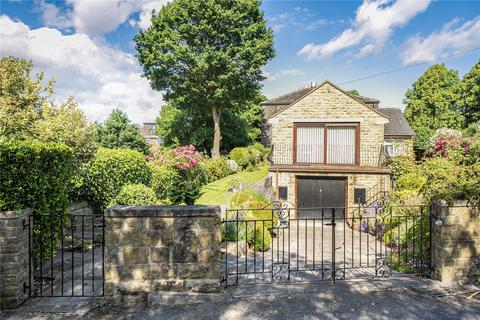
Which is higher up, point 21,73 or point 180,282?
point 21,73

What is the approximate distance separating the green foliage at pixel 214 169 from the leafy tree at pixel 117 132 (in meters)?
8.98

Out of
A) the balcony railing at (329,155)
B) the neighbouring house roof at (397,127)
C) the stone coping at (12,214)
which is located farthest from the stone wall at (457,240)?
the neighbouring house roof at (397,127)

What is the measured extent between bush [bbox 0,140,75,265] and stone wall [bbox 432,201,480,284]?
654 centimetres

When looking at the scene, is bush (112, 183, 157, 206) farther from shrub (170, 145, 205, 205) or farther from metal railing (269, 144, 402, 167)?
metal railing (269, 144, 402, 167)

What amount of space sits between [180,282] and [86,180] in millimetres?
A: 6624

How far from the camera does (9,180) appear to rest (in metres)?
4.52

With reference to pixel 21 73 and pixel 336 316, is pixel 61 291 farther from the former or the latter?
pixel 21 73

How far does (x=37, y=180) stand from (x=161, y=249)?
8.61 feet

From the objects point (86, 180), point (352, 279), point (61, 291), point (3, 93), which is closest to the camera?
point (61, 291)

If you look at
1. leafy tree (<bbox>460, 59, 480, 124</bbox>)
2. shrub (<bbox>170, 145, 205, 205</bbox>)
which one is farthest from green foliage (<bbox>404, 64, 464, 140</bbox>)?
shrub (<bbox>170, 145, 205, 205</bbox>)

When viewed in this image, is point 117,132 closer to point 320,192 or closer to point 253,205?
point 320,192

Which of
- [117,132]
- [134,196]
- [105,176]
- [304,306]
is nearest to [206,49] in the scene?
[117,132]

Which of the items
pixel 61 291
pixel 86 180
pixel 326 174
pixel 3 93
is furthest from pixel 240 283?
pixel 3 93

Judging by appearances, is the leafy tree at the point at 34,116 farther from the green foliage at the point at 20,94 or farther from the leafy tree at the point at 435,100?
the leafy tree at the point at 435,100
